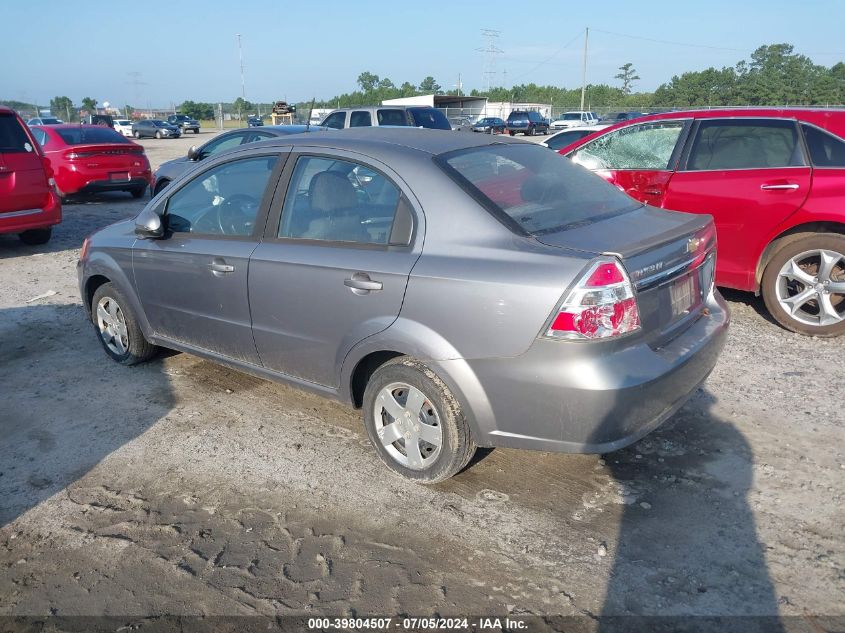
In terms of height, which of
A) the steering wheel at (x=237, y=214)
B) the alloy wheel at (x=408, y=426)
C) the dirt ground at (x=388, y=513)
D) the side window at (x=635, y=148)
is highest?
the side window at (x=635, y=148)

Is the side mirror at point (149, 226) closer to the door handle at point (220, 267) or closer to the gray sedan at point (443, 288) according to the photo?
the gray sedan at point (443, 288)

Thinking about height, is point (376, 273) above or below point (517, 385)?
above

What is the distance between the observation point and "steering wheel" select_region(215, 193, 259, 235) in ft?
13.3

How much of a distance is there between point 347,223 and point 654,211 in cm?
168

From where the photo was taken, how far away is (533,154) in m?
3.99

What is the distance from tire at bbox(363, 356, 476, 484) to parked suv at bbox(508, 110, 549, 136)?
1621 inches

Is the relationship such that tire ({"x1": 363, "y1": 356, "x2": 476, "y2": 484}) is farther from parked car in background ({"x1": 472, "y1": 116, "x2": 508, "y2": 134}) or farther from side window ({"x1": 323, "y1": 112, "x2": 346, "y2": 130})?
parked car in background ({"x1": 472, "y1": 116, "x2": 508, "y2": 134})

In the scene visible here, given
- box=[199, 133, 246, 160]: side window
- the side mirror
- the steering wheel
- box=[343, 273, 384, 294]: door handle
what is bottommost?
box=[343, 273, 384, 294]: door handle

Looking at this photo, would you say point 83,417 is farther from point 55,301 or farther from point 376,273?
point 55,301

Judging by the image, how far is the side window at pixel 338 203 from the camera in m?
3.50

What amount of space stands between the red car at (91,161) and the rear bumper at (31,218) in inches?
147

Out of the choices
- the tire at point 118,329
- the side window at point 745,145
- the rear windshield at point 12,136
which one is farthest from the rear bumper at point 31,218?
the side window at point 745,145

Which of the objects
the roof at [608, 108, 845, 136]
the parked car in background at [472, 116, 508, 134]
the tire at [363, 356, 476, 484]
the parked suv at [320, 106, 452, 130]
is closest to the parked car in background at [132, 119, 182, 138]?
the parked car in background at [472, 116, 508, 134]

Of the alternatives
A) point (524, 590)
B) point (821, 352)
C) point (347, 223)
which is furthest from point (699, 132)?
point (524, 590)
